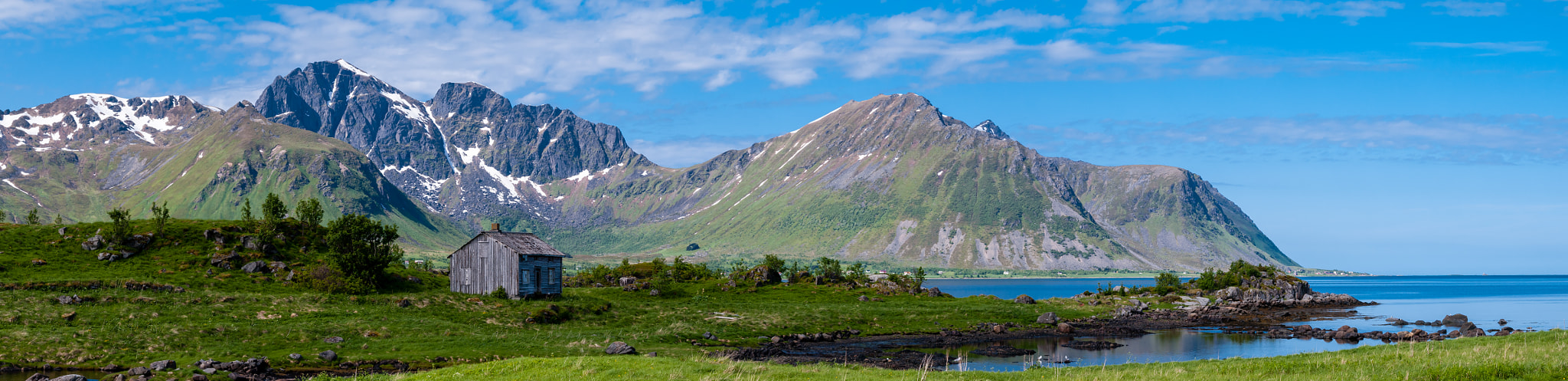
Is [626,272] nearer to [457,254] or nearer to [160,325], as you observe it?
[457,254]

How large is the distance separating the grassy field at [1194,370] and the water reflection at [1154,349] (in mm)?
19207

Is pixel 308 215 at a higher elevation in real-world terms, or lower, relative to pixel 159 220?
higher

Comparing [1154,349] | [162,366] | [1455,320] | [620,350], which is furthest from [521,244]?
[1455,320]

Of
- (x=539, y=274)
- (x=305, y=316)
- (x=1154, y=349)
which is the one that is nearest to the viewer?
(x=305, y=316)

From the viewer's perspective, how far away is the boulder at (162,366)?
44688 mm

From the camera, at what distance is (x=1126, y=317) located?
102688 millimetres

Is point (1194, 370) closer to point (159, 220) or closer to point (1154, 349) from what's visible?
point (1154, 349)

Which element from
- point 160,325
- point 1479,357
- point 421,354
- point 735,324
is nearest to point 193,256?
point 160,325

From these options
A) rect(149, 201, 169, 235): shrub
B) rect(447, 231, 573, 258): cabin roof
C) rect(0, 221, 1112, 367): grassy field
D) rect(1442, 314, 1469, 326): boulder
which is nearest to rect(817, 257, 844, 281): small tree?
rect(0, 221, 1112, 367): grassy field

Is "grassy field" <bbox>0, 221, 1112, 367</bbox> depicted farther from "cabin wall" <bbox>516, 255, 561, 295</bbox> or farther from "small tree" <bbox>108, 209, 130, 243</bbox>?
"cabin wall" <bbox>516, 255, 561, 295</bbox>

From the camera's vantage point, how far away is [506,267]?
8119 centimetres

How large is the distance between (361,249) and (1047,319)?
64.8 m

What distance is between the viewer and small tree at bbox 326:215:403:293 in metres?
77.1

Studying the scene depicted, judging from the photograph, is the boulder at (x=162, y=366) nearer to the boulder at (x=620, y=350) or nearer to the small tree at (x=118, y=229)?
the boulder at (x=620, y=350)
